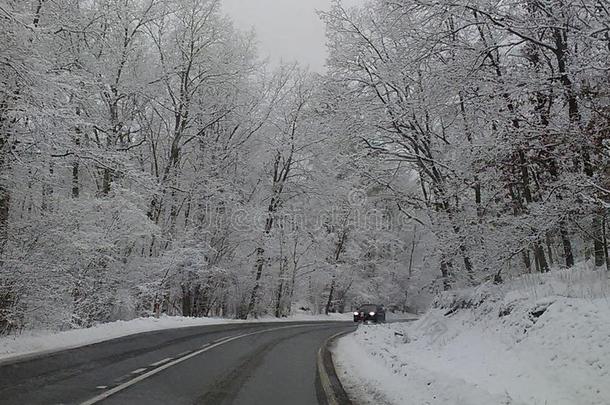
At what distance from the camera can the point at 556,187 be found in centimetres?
959

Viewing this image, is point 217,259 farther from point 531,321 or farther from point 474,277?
point 531,321

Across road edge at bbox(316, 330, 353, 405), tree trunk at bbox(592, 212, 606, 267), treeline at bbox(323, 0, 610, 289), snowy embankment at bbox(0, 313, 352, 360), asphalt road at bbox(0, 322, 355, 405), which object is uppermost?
treeline at bbox(323, 0, 610, 289)

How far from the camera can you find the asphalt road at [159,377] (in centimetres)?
689

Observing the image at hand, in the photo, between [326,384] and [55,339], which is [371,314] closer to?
[55,339]

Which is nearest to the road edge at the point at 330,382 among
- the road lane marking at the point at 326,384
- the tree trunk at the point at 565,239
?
the road lane marking at the point at 326,384

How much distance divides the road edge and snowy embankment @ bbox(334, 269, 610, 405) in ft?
0.63

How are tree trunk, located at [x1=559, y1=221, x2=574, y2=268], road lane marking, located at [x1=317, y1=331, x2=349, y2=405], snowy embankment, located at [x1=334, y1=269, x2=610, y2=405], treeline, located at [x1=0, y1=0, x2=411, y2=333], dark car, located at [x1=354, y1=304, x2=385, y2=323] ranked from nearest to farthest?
A: snowy embankment, located at [x1=334, y1=269, x2=610, y2=405]
road lane marking, located at [x1=317, y1=331, x2=349, y2=405]
tree trunk, located at [x1=559, y1=221, x2=574, y2=268]
treeline, located at [x1=0, y1=0, x2=411, y2=333]
dark car, located at [x1=354, y1=304, x2=385, y2=323]

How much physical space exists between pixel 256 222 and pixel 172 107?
9.05m

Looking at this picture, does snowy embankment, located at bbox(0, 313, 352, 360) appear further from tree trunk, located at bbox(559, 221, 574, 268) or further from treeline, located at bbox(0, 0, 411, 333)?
tree trunk, located at bbox(559, 221, 574, 268)

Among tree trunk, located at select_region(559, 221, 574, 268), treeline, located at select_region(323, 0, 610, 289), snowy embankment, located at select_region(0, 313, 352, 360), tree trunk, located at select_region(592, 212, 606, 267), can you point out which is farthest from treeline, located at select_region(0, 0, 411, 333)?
tree trunk, located at select_region(592, 212, 606, 267)

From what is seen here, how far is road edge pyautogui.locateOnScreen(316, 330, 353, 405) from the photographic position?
759 cm

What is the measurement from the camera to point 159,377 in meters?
8.55

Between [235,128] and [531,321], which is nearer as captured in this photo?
[531,321]

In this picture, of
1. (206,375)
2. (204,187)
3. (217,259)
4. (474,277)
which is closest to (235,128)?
(204,187)
